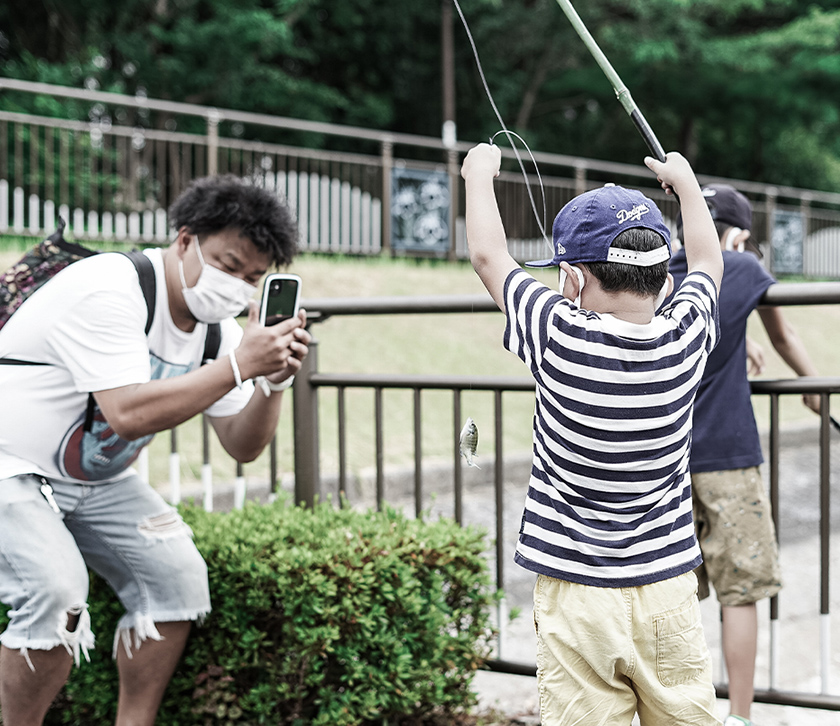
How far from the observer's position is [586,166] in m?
13.2

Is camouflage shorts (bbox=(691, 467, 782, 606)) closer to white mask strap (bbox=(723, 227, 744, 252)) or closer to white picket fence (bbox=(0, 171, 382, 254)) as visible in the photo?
white mask strap (bbox=(723, 227, 744, 252))

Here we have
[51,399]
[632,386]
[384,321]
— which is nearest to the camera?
[632,386]

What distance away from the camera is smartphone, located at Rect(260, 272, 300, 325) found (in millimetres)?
2510

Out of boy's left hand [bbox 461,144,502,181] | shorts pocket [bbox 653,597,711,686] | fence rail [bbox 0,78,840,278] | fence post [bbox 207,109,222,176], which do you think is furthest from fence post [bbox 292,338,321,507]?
fence post [bbox 207,109,222,176]

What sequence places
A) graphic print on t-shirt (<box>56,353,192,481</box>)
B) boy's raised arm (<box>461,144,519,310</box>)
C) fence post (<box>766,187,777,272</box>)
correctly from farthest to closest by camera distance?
fence post (<box>766,187,777,272</box>), graphic print on t-shirt (<box>56,353,192,481</box>), boy's raised arm (<box>461,144,519,310</box>)

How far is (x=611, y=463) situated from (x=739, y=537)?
111 cm

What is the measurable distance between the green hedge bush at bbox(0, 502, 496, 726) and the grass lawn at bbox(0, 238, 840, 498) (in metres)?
2.68

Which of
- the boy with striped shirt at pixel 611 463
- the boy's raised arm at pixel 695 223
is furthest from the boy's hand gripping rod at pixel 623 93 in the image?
the boy with striped shirt at pixel 611 463

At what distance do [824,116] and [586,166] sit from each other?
8000 millimetres

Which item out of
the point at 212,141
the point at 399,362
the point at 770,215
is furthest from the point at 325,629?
the point at 770,215

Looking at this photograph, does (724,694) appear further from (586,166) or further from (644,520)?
(586,166)

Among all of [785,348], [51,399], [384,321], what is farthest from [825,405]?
[384,321]

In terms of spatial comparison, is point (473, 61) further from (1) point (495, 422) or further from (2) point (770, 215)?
(1) point (495, 422)

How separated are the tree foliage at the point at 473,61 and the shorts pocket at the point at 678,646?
44.5 feet
